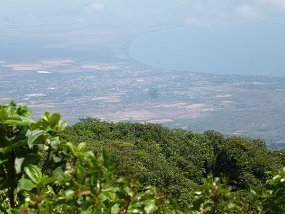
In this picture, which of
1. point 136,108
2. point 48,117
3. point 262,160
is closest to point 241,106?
point 136,108

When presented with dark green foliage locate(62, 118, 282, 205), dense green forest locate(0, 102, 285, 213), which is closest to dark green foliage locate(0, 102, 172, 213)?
dense green forest locate(0, 102, 285, 213)

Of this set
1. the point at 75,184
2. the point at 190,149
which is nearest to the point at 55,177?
the point at 75,184

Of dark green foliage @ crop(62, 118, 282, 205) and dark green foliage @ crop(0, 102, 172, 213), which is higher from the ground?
dark green foliage @ crop(0, 102, 172, 213)

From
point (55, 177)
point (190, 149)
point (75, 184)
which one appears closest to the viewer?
point (75, 184)

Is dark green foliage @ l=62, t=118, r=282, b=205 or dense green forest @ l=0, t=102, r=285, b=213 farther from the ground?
dense green forest @ l=0, t=102, r=285, b=213

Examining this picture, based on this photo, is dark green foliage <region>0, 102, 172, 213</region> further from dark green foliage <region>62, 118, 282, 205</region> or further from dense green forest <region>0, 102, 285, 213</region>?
dark green foliage <region>62, 118, 282, 205</region>

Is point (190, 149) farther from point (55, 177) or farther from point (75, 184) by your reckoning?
point (75, 184)

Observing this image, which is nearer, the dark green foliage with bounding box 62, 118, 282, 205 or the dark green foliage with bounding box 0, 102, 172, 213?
the dark green foliage with bounding box 0, 102, 172, 213

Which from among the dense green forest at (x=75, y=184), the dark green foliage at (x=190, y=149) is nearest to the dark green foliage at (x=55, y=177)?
the dense green forest at (x=75, y=184)

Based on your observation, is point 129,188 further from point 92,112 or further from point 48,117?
point 92,112

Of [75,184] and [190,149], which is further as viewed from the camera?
[190,149]

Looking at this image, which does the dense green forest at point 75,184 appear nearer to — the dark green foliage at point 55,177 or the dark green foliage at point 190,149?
the dark green foliage at point 55,177

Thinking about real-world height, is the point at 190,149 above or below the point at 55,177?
below
